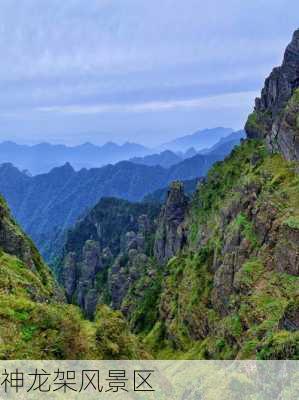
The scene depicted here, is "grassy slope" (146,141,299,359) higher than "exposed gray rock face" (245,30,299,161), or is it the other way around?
"exposed gray rock face" (245,30,299,161)

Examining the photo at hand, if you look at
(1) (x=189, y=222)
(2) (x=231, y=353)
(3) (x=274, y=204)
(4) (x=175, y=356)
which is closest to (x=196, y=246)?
(1) (x=189, y=222)

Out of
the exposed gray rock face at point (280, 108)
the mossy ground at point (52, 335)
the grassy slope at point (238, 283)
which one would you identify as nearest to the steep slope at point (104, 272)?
the grassy slope at point (238, 283)

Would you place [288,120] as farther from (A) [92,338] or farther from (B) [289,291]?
(A) [92,338]

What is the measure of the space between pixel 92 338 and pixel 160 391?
16.2 feet

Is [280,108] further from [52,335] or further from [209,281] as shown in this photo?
[52,335]

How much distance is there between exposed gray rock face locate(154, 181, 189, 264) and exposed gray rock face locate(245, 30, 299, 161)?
2607 cm

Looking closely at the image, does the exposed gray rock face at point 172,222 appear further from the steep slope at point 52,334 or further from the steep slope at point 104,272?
the steep slope at point 52,334

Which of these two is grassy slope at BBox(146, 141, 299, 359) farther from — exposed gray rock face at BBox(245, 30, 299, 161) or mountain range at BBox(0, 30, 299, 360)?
exposed gray rock face at BBox(245, 30, 299, 161)

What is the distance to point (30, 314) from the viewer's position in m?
25.4

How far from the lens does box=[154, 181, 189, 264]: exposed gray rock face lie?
130000 millimetres

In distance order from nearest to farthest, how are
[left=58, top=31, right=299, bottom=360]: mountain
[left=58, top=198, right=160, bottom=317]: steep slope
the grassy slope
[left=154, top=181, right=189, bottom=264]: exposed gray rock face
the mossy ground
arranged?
the mossy ground < the grassy slope < [left=58, top=31, right=299, bottom=360]: mountain < [left=154, top=181, right=189, bottom=264]: exposed gray rock face < [left=58, top=198, right=160, bottom=317]: steep slope

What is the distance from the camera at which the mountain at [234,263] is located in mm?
55756

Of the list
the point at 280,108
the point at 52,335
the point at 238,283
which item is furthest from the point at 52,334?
the point at 280,108

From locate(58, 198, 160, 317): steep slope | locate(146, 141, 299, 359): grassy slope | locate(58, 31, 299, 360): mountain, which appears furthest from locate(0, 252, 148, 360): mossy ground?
locate(58, 198, 160, 317): steep slope
